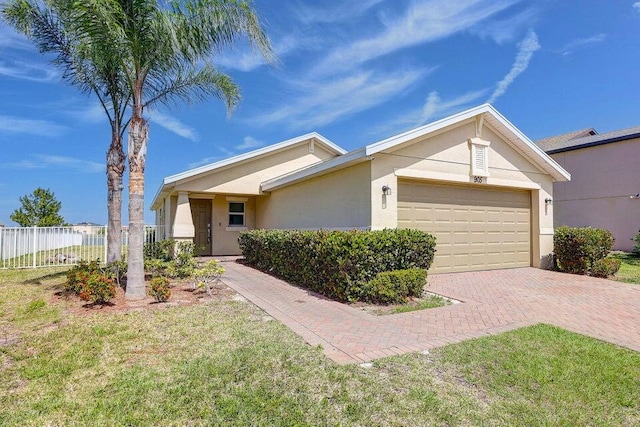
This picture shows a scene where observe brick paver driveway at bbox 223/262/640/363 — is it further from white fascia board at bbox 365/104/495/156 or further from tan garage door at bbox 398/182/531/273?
white fascia board at bbox 365/104/495/156

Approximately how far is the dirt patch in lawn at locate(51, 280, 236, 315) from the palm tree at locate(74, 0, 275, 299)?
0.42m

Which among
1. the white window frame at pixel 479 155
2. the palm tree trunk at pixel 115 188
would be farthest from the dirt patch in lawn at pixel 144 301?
the white window frame at pixel 479 155

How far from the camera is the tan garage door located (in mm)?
10266

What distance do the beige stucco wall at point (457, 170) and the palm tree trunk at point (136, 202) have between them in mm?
5459

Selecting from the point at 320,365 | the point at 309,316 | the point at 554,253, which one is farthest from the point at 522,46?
the point at 320,365

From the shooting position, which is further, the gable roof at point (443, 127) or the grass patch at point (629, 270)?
the grass patch at point (629, 270)

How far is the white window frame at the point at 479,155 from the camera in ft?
35.9

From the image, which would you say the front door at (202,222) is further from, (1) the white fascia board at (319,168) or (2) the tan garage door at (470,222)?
(2) the tan garage door at (470,222)

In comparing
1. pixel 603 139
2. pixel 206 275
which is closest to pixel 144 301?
pixel 206 275

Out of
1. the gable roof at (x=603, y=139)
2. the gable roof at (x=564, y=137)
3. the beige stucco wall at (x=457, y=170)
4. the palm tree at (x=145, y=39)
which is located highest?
the gable roof at (x=564, y=137)

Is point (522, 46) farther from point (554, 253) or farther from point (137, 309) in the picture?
point (137, 309)

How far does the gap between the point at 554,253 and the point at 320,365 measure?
11.6 metres

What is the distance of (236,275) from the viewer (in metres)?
10.7

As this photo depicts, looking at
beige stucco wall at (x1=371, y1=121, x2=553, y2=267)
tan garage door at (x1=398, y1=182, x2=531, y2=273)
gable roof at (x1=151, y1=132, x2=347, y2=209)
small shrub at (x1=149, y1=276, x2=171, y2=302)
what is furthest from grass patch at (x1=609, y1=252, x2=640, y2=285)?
small shrub at (x1=149, y1=276, x2=171, y2=302)
